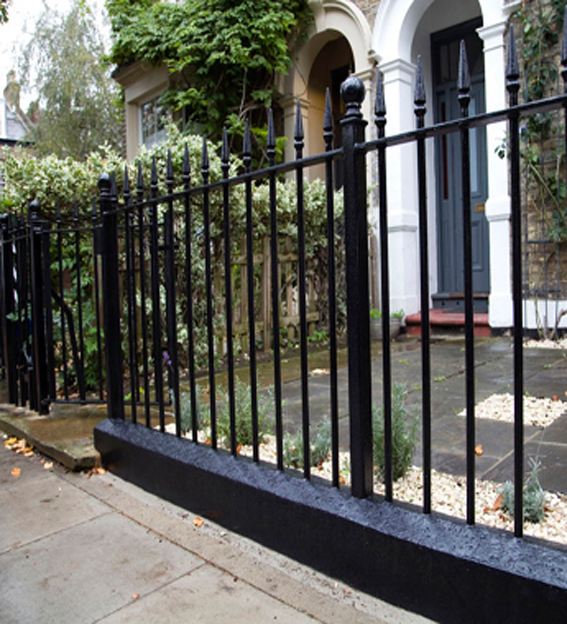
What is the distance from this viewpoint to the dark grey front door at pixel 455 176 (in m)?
7.68

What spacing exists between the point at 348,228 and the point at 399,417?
0.87 m

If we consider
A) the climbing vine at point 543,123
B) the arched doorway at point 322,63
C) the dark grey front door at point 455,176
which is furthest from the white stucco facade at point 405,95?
the climbing vine at point 543,123

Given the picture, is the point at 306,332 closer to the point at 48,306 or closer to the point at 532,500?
the point at 532,500

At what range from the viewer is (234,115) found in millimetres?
8523

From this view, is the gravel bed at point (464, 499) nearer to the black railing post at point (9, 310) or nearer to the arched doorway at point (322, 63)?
the black railing post at point (9, 310)

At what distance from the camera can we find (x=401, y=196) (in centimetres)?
754

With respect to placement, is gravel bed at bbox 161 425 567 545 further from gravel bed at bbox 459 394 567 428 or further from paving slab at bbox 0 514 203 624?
gravel bed at bbox 459 394 567 428

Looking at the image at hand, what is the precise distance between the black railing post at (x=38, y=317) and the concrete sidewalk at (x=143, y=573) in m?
1.19

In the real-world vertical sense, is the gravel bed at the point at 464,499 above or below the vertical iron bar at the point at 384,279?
below

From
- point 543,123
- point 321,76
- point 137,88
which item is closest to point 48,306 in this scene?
point 543,123

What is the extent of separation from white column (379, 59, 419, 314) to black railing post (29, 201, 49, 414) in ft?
16.0

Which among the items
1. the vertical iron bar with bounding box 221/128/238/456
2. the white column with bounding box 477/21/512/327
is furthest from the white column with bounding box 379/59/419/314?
the vertical iron bar with bounding box 221/128/238/456

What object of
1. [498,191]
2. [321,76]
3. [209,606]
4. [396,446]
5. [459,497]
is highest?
[321,76]

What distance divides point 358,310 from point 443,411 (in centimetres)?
196
